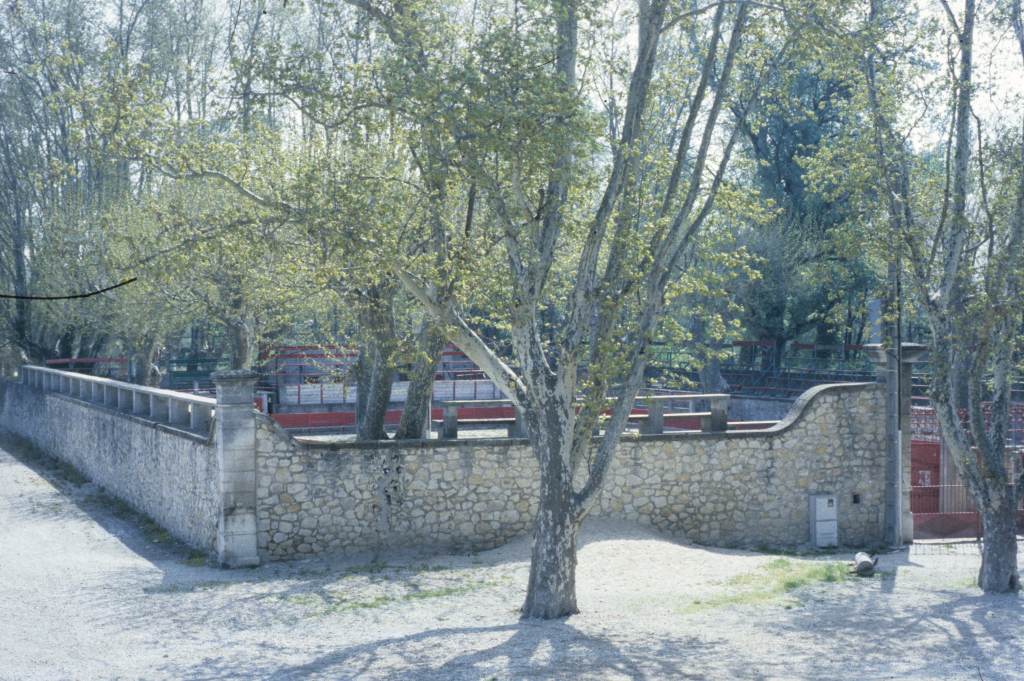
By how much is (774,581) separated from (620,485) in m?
3.91

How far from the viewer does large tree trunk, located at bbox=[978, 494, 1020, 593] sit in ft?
44.8

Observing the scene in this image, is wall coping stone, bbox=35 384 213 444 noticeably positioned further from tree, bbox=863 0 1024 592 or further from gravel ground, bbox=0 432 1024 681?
tree, bbox=863 0 1024 592

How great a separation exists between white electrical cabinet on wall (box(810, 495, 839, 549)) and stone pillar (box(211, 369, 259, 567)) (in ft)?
31.0

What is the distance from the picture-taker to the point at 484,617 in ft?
43.0

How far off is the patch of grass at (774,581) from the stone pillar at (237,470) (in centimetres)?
643

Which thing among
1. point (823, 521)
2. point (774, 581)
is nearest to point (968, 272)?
point (774, 581)

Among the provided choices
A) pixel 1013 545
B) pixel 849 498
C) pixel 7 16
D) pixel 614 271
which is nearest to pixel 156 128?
pixel 614 271

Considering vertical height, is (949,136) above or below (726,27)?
below

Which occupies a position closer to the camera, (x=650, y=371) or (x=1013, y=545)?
(x=1013, y=545)

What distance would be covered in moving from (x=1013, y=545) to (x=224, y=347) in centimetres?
3426

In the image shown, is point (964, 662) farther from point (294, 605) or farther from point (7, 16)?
point (7, 16)

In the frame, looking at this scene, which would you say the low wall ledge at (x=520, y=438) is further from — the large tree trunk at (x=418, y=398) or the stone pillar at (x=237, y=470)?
the large tree trunk at (x=418, y=398)

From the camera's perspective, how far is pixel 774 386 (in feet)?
131

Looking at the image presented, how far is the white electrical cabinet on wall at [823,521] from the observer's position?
1895cm
